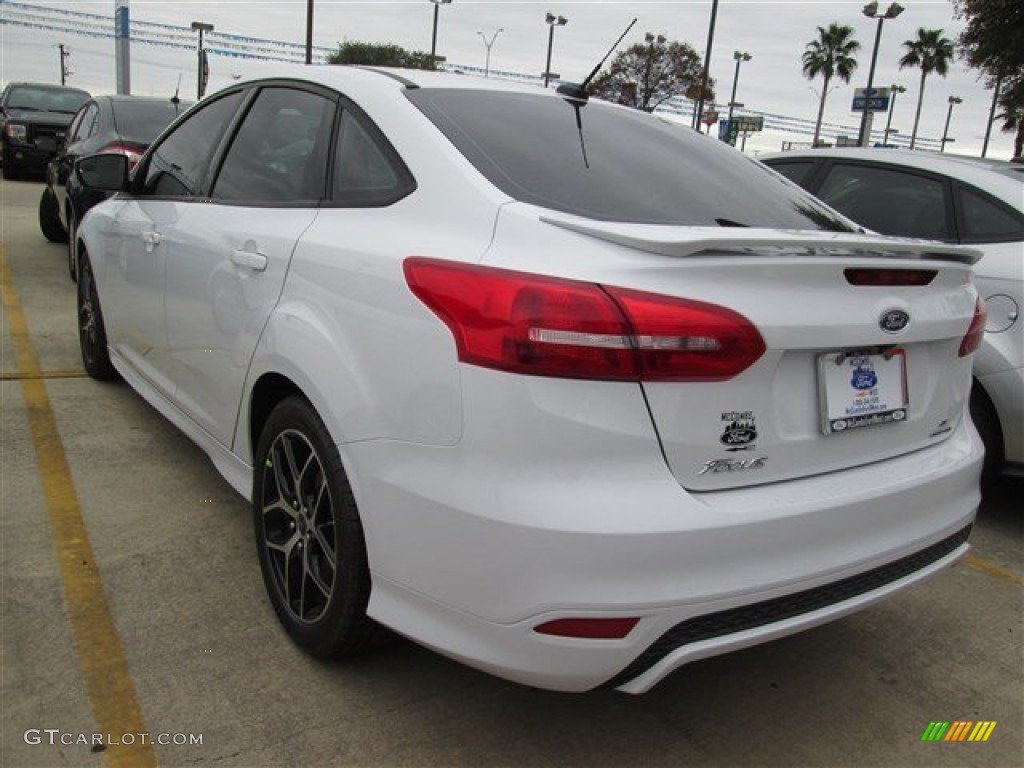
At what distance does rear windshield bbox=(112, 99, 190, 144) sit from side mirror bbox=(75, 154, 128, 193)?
3.59 metres

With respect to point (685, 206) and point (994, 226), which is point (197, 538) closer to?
point (685, 206)

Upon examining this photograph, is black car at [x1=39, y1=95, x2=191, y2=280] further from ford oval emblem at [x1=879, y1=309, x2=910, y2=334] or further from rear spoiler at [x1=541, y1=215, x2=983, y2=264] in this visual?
ford oval emblem at [x1=879, y1=309, x2=910, y2=334]

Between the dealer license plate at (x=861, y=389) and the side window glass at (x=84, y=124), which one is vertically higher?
the side window glass at (x=84, y=124)

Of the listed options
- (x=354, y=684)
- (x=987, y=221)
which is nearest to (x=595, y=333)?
(x=354, y=684)

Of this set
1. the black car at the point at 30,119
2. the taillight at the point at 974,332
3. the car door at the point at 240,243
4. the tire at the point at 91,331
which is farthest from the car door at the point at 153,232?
the black car at the point at 30,119

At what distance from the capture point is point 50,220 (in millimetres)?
9766

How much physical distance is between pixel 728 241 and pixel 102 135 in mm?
7361

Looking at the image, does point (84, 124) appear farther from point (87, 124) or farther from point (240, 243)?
point (240, 243)

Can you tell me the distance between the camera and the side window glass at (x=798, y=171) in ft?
17.0

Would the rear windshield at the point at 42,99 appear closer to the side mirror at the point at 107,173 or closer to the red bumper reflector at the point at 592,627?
the side mirror at the point at 107,173

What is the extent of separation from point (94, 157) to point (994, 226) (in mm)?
4298

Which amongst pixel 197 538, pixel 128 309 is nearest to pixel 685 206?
pixel 197 538

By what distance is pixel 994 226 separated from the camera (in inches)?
163

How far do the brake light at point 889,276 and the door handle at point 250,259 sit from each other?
1.68 metres
